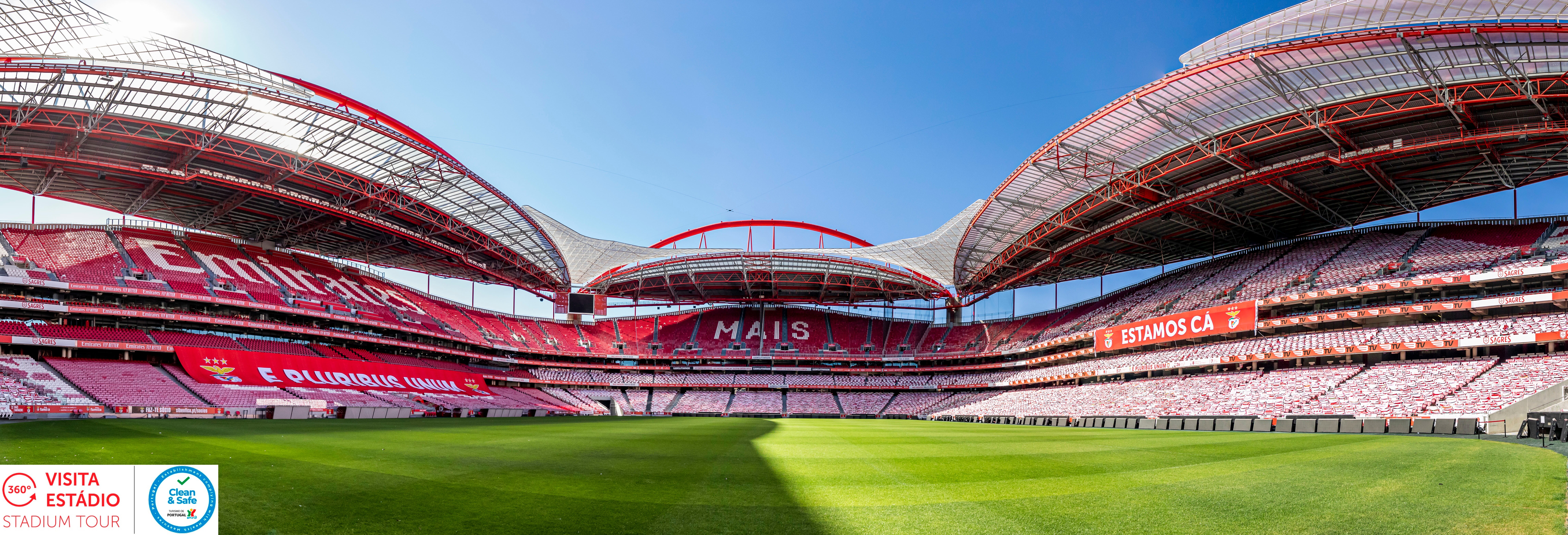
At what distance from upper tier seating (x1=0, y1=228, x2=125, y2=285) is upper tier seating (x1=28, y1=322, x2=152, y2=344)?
9.69 feet

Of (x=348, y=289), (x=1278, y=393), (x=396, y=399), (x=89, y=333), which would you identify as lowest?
(x=396, y=399)

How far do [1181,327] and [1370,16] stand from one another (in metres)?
26.1

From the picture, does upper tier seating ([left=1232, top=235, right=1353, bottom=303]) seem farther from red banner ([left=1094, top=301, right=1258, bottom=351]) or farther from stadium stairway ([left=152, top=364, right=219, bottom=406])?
stadium stairway ([left=152, top=364, right=219, bottom=406])

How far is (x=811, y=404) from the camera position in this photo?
7481 cm

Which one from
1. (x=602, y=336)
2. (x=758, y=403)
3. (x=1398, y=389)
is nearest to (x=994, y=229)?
(x=1398, y=389)

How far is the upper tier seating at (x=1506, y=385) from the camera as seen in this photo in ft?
95.6

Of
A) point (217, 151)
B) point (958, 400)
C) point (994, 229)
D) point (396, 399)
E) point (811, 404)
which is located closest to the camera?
point (217, 151)

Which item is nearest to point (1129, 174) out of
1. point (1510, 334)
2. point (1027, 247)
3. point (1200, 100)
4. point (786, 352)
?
point (1200, 100)

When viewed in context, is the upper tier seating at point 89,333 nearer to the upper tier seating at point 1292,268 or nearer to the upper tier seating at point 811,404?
the upper tier seating at point 811,404

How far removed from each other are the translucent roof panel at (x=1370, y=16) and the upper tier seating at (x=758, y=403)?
5076 centimetres

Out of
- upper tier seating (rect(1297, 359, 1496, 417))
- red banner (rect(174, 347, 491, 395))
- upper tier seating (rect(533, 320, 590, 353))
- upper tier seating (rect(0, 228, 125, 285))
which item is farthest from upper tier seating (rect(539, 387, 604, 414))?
upper tier seating (rect(1297, 359, 1496, 417))

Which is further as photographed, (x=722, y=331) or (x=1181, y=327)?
(x=722, y=331)

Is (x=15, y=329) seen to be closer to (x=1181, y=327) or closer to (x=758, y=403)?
(x=758, y=403)

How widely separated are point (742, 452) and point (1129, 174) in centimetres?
3299
